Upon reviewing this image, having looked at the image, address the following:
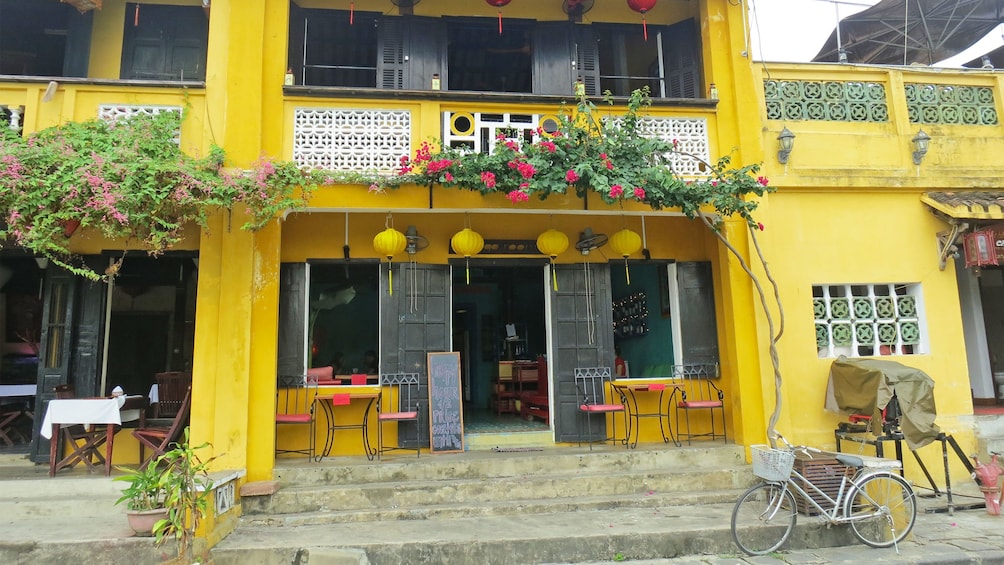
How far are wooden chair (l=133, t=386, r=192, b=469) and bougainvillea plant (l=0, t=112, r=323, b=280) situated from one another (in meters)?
1.70

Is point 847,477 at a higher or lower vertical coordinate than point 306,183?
lower

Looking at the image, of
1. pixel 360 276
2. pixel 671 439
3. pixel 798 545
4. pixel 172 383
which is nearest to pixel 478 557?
pixel 798 545

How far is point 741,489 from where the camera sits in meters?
7.06

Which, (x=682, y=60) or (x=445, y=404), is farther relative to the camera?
(x=682, y=60)

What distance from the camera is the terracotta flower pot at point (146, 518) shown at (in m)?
5.20

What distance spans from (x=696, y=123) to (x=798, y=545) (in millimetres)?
5056

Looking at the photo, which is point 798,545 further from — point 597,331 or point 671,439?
point 597,331

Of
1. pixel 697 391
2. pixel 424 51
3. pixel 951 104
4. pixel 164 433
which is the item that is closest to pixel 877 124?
pixel 951 104

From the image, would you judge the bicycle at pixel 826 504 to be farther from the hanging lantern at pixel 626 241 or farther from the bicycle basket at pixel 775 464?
the hanging lantern at pixel 626 241

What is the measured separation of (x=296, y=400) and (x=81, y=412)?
7.35ft

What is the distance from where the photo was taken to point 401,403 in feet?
25.2

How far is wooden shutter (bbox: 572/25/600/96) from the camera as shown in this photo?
849 cm

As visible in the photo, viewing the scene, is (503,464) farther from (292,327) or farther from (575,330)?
(292,327)

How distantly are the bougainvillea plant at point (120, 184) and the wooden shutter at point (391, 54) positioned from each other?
2190 mm
